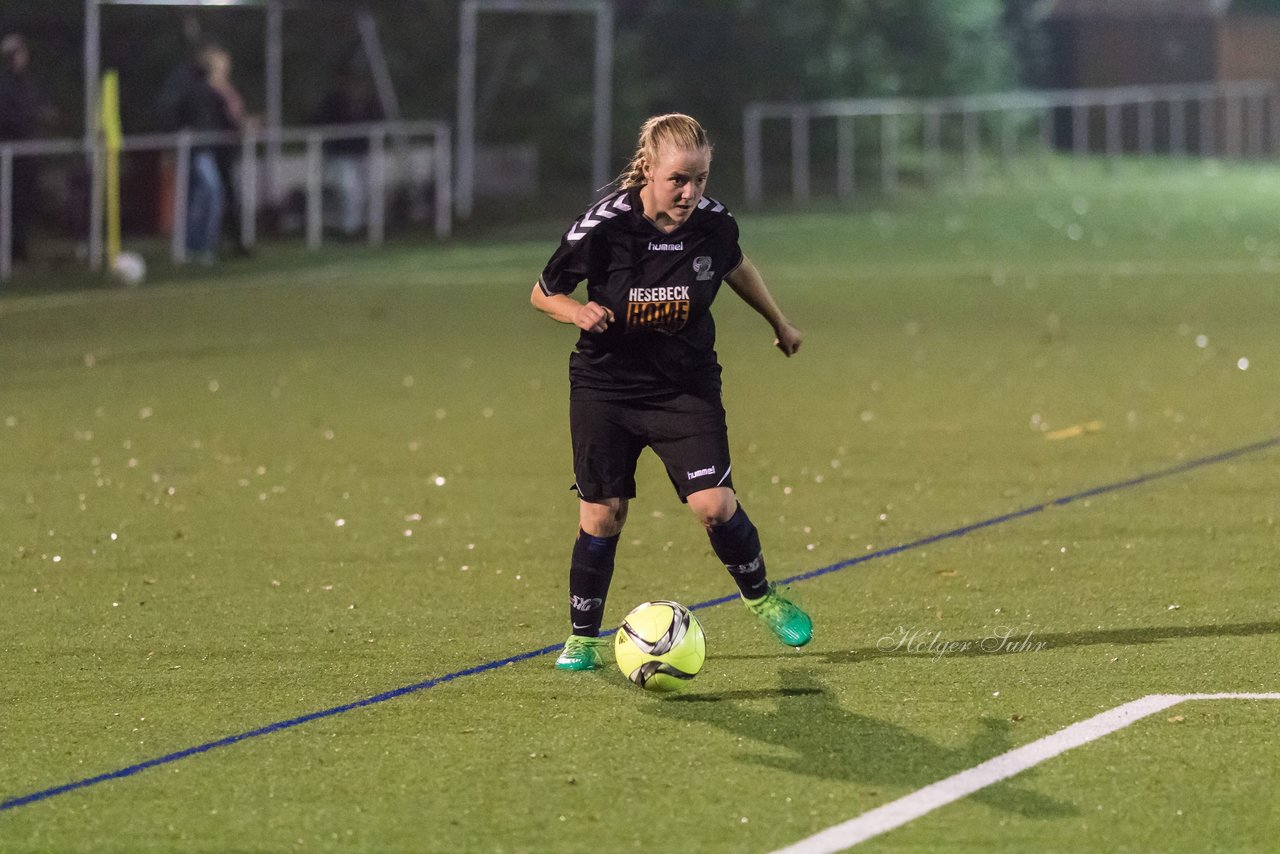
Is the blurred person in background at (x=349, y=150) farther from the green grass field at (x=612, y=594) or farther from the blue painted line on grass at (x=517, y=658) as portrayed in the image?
the blue painted line on grass at (x=517, y=658)

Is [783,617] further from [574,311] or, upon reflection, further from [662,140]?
[662,140]

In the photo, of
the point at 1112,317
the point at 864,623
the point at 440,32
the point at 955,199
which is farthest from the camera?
the point at 955,199

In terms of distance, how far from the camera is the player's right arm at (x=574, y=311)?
20.7ft

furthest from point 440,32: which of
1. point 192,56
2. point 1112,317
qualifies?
point 1112,317

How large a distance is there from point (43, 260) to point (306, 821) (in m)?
18.4

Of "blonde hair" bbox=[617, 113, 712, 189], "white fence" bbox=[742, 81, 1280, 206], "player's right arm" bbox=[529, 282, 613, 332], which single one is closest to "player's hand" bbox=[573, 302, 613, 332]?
"player's right arm" bbox=[529, 282, 613, 332]

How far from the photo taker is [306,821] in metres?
5.20

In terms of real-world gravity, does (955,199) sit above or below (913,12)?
below

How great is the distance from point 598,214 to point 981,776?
6.80 ft

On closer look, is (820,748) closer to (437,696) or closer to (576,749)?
(576,749)

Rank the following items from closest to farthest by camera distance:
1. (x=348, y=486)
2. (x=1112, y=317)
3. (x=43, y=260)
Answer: (x=348, y=486)
(x=1112, y=317)
(x=43, y=260)

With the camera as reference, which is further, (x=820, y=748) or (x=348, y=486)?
(x=348, y=486)

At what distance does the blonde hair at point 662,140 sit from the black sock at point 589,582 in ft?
3.59

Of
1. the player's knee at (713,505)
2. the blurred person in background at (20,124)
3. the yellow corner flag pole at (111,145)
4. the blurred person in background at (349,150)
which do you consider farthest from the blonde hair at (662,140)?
the blurred person in background at (349,150)
